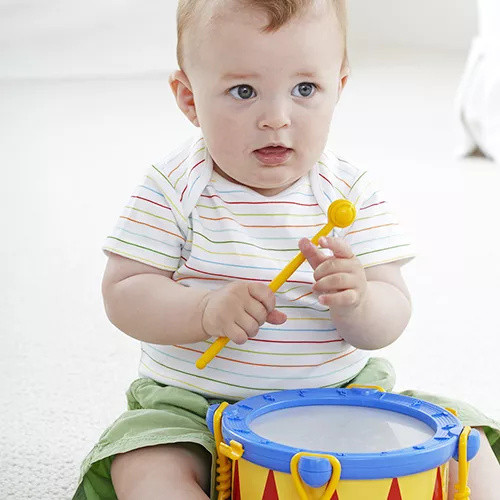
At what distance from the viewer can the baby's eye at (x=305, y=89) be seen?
3.07ft

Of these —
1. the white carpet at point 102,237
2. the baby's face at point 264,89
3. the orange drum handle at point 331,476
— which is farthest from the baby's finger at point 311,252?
the white carpet at point 102,237

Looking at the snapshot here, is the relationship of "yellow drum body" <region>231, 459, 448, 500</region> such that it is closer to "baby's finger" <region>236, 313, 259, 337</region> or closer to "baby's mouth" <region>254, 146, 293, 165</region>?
"baby's finger" <region>236, 313, 259, 337</region>

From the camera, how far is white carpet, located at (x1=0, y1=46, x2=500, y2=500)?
1.24 m

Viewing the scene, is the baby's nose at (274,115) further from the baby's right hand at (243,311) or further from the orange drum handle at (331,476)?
the orange drum handle at (331,476)

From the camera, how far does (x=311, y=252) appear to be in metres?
0.88

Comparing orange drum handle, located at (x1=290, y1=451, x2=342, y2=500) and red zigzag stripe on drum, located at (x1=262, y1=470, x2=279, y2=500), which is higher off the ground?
orange drum handle, located at (x1=290, y1=451, x2=342, y2=500)

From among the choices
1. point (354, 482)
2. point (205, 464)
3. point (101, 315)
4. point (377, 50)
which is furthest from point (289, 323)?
point (377, 50)

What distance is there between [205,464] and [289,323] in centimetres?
15

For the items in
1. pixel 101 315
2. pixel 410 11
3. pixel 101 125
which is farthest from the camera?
pixel 410 11

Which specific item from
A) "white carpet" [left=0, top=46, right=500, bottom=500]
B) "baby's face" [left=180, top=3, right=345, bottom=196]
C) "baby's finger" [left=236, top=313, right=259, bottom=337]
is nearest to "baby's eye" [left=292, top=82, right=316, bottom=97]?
"baby's face" [left=180, top=3, right=345, bottom=196]

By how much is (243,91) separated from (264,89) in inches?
0.9

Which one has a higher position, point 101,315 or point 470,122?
point 470,122

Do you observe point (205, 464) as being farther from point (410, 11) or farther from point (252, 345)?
point (410, 11)

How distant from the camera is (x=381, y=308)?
3.12ft
